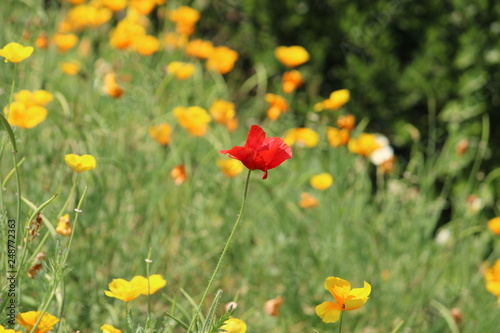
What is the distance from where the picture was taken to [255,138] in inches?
44.9

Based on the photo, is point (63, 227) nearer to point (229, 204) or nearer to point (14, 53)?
point (14, 53)

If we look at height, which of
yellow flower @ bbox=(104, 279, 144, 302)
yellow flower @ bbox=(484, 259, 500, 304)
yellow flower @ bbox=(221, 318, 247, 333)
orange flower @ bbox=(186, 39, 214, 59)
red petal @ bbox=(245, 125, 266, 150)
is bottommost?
yellow flower @ bbox=(484, 259, 500, 304)

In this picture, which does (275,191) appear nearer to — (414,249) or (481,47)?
(414,249)

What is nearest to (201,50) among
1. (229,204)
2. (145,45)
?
(145,45)

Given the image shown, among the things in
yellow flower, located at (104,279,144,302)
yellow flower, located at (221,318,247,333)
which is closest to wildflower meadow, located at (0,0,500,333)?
yellow flower, located at (104,279,144,302)

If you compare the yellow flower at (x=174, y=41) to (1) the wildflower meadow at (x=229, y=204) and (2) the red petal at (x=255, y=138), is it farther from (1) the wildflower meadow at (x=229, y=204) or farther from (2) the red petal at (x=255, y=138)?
(2) the red petal at (x=255, y=138)

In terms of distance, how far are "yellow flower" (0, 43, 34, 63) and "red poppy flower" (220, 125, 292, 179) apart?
45cm

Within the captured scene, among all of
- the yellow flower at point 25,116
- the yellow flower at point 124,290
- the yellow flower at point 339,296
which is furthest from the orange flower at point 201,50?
the yellow flower at point 339,296

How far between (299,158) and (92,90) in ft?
2.75

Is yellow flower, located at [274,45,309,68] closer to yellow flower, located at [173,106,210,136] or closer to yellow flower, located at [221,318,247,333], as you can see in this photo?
yellow flower, located at [173,106,210,136]

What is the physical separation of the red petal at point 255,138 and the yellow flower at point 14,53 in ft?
1.52

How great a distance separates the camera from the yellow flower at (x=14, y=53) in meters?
1.27

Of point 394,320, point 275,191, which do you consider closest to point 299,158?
point 275,191

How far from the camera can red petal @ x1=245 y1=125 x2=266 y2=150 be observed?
113 cm
